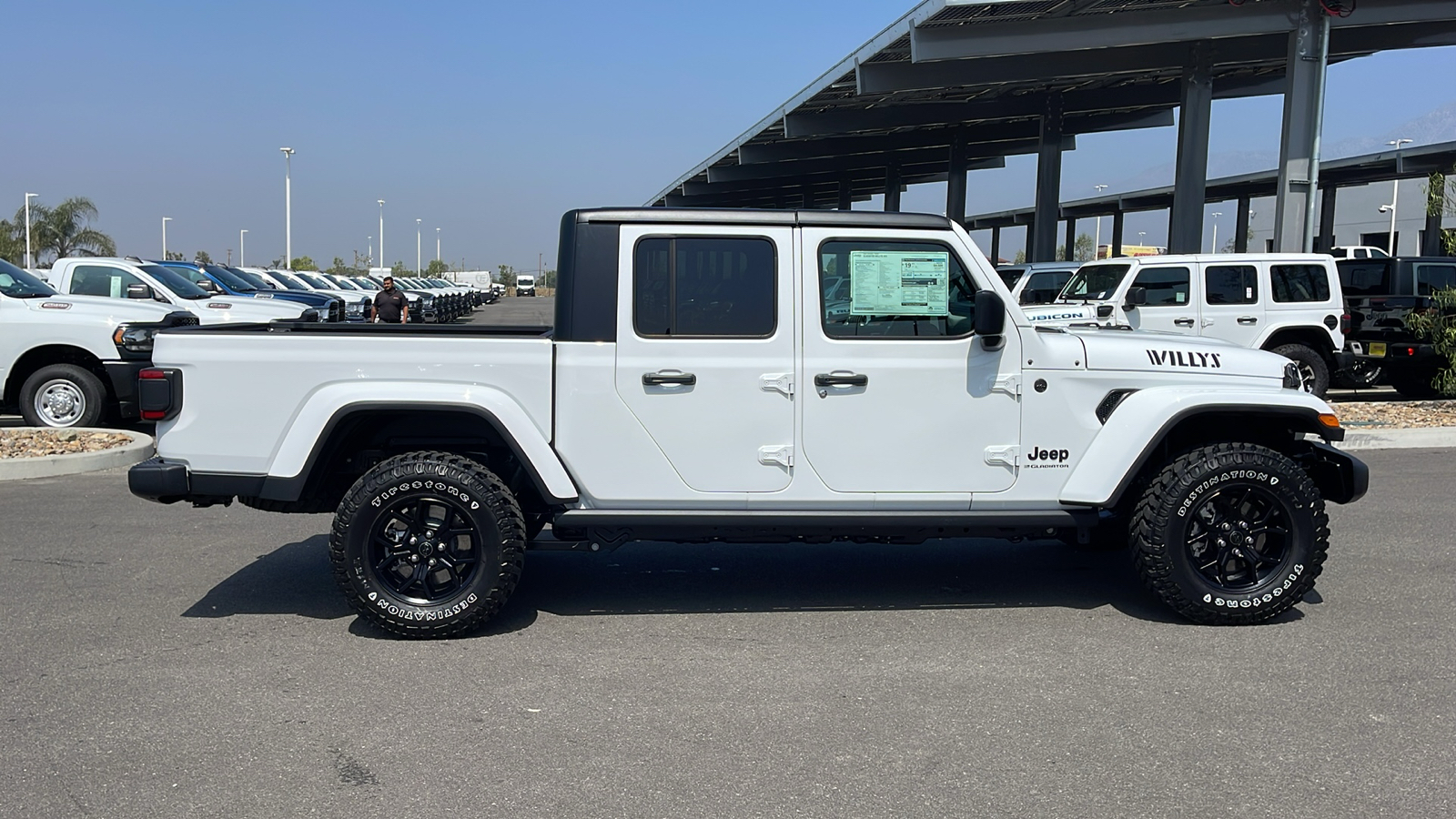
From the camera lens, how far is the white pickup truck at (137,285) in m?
15.1

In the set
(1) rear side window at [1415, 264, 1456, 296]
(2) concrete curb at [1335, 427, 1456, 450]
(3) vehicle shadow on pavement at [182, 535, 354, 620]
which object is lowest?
(3) vehicle shadow on pavement at [182, 535, 354, 620]

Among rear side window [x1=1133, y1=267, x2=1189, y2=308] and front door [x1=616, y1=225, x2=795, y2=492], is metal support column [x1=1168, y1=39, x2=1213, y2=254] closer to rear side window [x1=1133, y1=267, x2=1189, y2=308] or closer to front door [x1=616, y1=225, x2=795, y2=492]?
rear side window [x1=1133, y1=267, x2=1189, y2=308]

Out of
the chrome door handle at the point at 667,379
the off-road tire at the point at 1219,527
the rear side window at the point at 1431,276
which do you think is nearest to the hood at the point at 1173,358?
the off-road tire at the point at 1219,527

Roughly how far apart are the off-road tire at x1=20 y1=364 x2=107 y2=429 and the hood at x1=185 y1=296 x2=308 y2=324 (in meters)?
2.15

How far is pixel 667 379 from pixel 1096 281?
1100cm

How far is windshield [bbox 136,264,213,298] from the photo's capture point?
52.6ft

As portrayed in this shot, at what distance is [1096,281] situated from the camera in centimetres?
1516

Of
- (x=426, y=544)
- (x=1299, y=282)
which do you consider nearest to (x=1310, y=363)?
(x=1299, y=282)

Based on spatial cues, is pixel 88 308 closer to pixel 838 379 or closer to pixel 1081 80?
pixel 838 379

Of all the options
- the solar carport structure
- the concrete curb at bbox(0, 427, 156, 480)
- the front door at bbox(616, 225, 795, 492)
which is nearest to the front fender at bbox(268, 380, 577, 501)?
the front door at bbox(616, 225, 795, 492)

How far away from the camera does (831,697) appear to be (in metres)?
4.75

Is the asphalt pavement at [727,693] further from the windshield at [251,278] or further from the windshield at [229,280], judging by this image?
the windshield at [251,278]

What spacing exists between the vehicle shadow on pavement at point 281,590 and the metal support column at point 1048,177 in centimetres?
2944

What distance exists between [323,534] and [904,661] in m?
4.20
